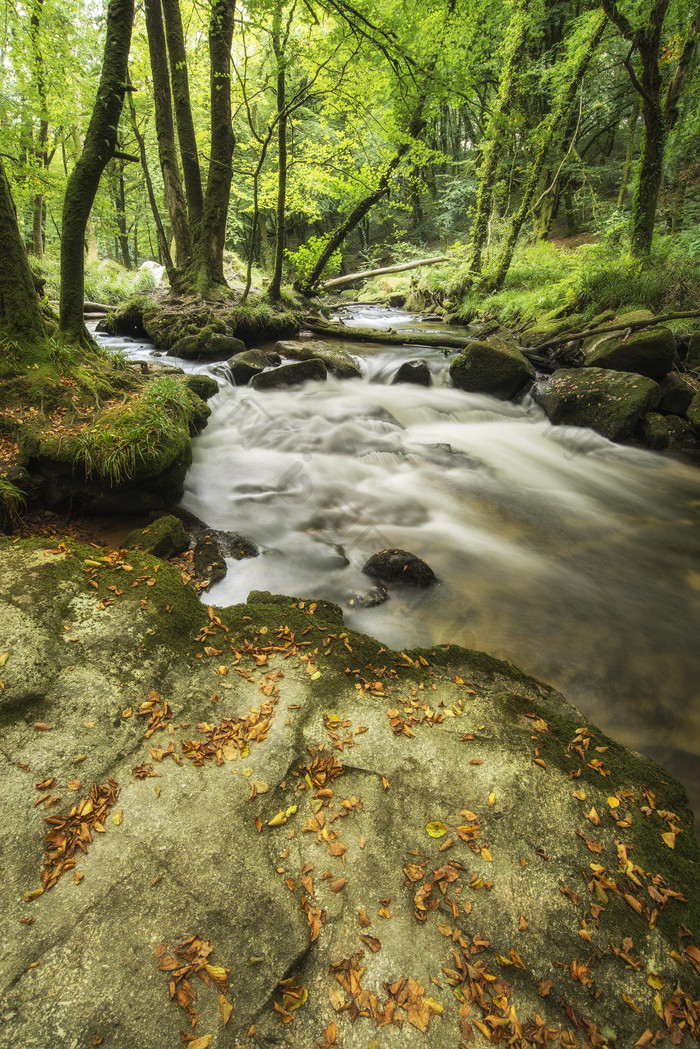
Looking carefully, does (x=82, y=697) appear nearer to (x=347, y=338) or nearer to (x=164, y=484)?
(x=164, y=484)

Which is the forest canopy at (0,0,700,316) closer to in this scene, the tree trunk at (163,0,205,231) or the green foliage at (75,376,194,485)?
the tree trunk at (163,0,205,231)

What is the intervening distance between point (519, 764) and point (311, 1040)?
139cm

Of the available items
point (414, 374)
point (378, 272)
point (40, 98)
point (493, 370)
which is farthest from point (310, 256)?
point (40, 98)

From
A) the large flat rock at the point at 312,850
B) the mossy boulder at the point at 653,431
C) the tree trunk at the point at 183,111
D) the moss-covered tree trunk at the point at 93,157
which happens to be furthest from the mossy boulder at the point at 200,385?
the mossy boulder at the point at 653,431

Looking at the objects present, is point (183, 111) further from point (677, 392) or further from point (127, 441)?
point (677, 392)

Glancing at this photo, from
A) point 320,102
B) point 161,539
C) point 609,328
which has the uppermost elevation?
point 320,102

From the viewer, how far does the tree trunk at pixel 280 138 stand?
7.68 metres

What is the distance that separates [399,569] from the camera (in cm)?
475

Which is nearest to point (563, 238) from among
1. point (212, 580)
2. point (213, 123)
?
point (213, 123)

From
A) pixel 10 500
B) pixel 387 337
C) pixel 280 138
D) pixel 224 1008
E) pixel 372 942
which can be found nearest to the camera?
pixel 224 1008

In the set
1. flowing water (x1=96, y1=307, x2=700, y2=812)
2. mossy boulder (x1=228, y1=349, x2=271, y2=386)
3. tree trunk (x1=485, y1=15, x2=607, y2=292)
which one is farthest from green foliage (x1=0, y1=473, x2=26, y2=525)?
tree trunk (x1=485, y1=15, x2=607, y2=292)

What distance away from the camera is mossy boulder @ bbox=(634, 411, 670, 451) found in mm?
8016

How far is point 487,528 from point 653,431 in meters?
4.31

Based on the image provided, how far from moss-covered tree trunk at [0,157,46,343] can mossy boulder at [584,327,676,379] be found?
9.31 m
